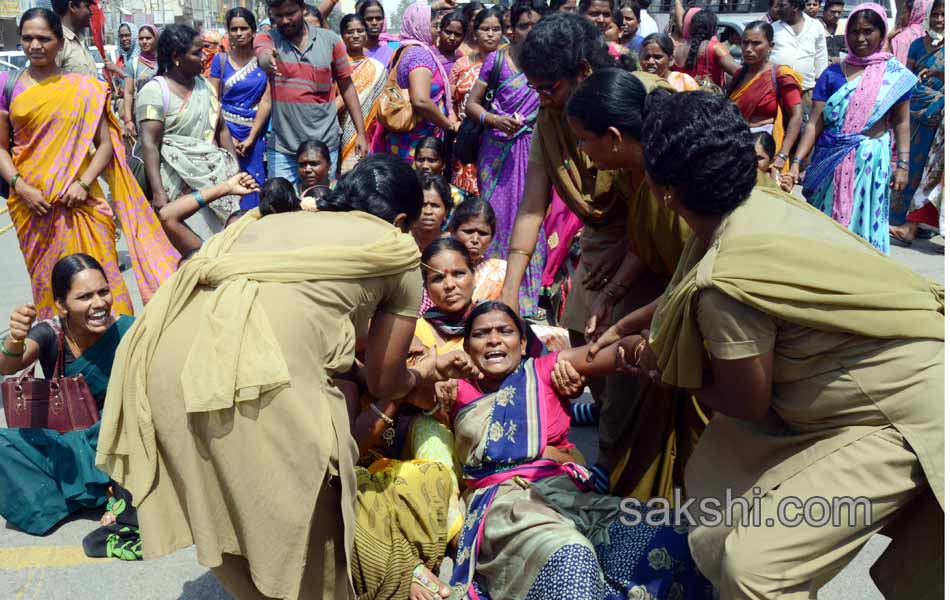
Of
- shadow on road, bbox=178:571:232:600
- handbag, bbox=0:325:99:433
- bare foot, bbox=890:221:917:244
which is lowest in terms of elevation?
bare foot, bbox=890:221:917:244

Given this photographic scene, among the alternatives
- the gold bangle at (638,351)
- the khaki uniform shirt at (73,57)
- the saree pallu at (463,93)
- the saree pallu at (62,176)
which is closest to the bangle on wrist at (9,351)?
the saree pallu at (62,176)

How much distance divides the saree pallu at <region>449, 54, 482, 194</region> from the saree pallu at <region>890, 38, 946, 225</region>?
3708 mm

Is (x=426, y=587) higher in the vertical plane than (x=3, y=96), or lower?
lower

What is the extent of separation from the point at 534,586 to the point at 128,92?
7411 millimetres

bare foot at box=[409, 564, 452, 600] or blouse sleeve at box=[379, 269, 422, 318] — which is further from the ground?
blouse sleeve at box=[379, 269, 422, 318]

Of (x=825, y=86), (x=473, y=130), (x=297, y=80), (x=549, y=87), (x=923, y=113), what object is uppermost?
(x=549, y=87)

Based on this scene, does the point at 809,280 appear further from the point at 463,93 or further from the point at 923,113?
the point at 923,113

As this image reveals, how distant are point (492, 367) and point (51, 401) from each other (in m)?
1.64

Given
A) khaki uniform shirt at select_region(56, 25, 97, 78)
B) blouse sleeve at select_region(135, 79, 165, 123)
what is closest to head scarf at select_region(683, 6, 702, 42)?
blouse sleeve at select_region(135, 79, 165, 123)

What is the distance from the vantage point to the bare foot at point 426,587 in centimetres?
→ 283

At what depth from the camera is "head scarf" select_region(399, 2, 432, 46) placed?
7.81m

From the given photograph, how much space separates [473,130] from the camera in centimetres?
589

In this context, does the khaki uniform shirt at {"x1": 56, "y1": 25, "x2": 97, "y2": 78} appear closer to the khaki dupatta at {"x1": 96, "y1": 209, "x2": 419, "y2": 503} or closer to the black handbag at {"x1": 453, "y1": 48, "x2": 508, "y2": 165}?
the black handbag at {"x1": 453, "y1": 48, "x2": 508, "y2": 165}

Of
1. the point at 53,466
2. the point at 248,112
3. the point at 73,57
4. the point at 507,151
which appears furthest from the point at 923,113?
the point at 53,466
